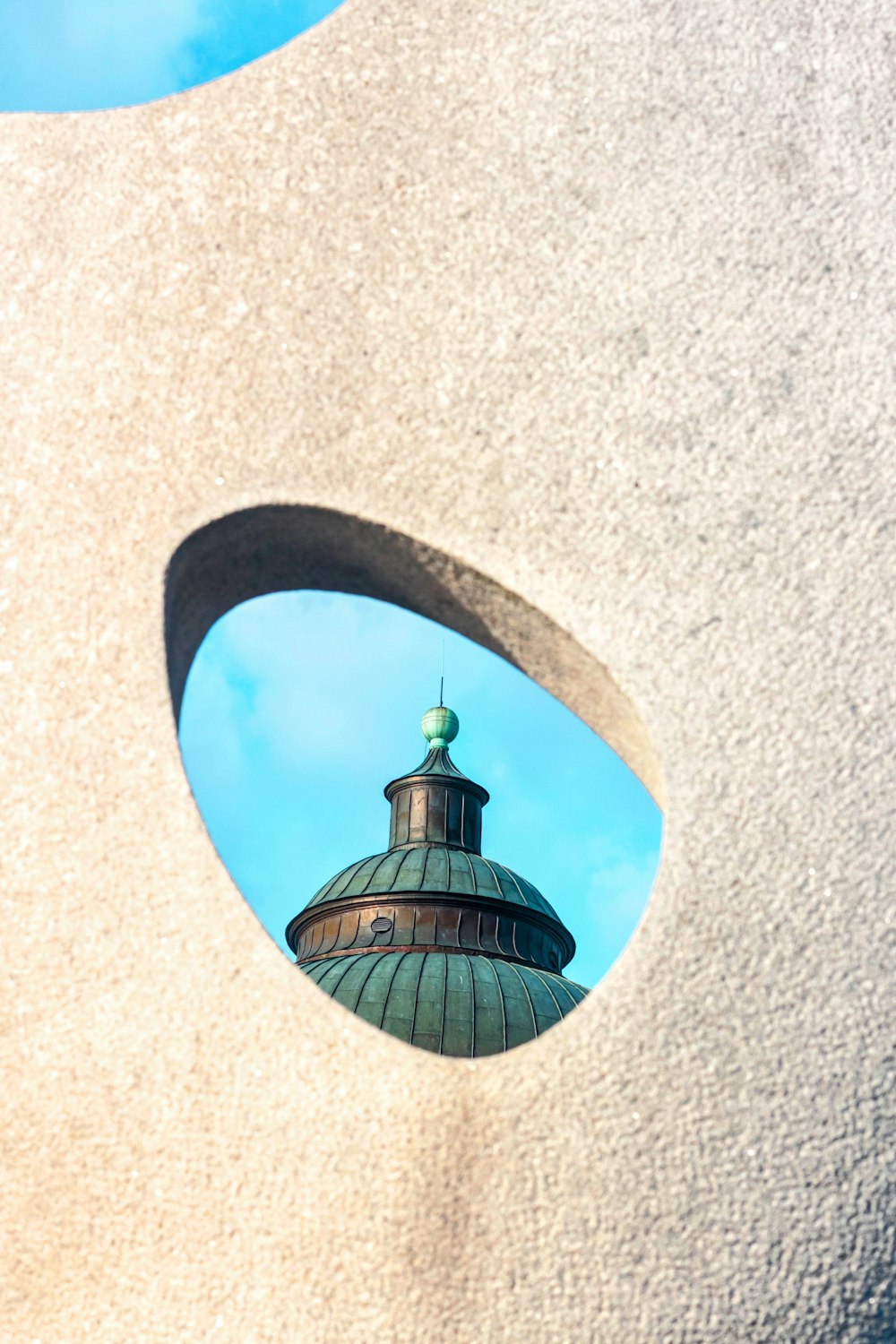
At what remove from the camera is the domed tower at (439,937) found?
3903cm

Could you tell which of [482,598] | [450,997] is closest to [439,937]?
[450,997]

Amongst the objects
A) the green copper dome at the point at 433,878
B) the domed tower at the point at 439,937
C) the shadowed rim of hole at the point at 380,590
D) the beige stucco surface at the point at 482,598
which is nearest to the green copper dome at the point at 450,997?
the domed tower at the point at 439,937

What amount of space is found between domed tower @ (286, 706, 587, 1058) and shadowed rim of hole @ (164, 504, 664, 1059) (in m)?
32.7

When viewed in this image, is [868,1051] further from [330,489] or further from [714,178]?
[714,178]

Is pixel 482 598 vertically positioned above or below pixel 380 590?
below

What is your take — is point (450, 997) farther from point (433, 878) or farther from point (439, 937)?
point (433, 878)

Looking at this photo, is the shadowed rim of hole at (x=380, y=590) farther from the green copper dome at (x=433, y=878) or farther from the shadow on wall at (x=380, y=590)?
the green copper dome at (x=433, y=878)

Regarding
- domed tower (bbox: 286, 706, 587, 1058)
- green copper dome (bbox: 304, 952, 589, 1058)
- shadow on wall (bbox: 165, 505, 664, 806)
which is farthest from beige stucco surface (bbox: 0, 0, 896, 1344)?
green copper dome (bbox: 304, 952, 589, 1058)

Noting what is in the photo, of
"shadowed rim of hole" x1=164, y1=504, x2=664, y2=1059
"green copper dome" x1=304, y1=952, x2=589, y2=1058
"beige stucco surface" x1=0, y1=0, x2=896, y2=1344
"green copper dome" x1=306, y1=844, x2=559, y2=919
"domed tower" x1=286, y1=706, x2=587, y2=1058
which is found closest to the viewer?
"beige stucco surface" x1=0, y1=0, x2=896, y2=1344

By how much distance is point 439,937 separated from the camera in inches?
1690

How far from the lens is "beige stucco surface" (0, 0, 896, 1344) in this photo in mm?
3846

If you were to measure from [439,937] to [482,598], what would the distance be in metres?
39.3

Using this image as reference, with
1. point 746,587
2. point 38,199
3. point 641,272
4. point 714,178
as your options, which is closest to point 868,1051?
point 746,587

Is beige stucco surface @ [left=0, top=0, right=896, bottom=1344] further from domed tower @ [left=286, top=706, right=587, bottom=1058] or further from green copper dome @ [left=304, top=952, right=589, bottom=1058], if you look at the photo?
green copper dome @ [left=304, top=952, right=589, bottom=1058]
